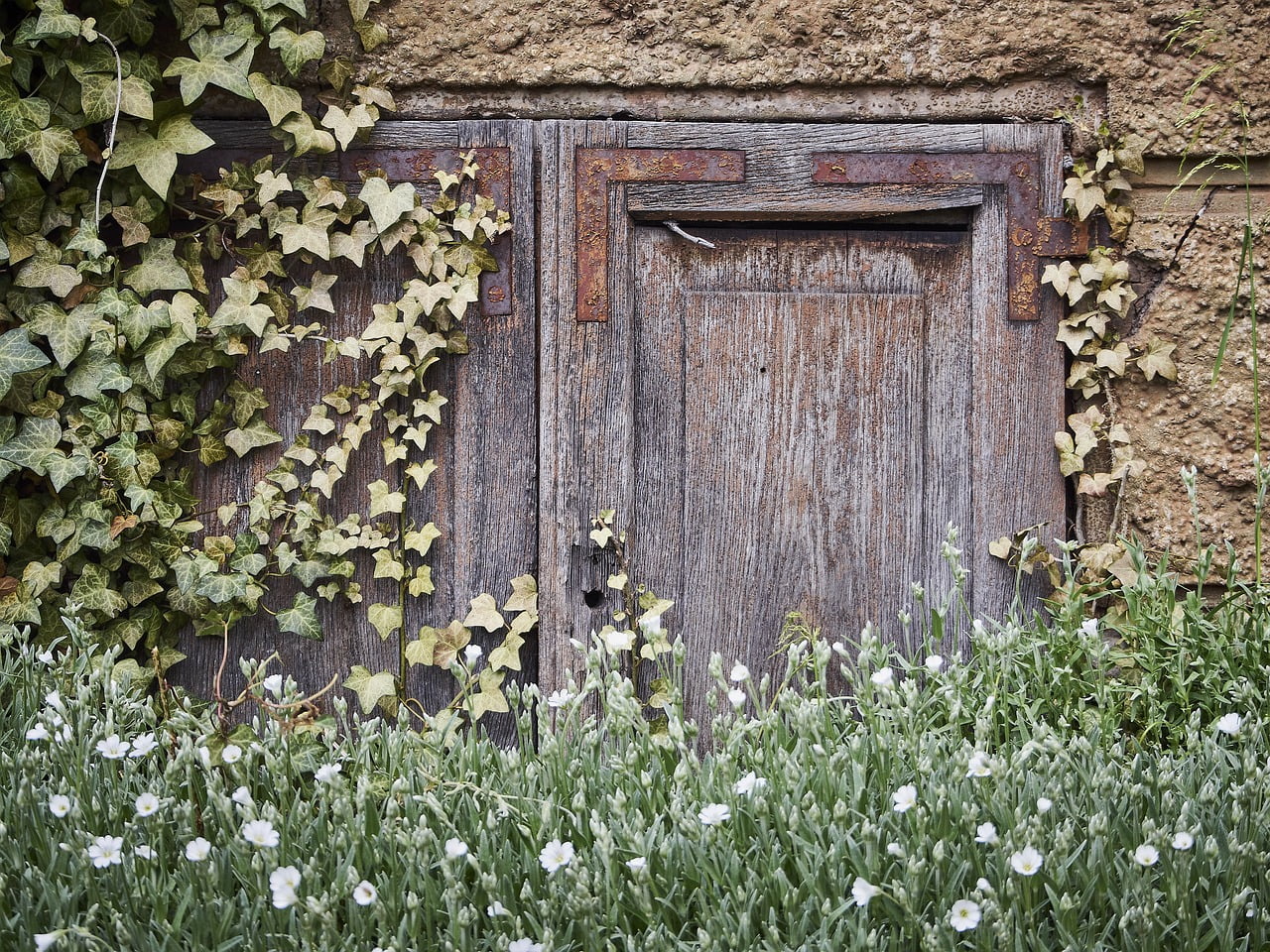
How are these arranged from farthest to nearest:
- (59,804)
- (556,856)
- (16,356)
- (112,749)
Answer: (16,356) < (112,749) < (59,804) < (556,856)

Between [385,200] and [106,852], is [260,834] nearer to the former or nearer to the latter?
[106,852]

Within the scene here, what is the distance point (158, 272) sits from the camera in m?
2.36

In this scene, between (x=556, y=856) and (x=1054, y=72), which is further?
(x=1054, y=72)

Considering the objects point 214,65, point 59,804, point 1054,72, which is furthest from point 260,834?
point 1054,72

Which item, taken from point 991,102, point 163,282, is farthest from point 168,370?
point 991,102

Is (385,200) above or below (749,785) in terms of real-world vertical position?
above

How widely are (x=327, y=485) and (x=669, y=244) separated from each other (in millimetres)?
1037

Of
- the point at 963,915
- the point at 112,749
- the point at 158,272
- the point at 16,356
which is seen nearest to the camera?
the point at 963,915

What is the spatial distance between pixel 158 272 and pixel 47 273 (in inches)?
9.4

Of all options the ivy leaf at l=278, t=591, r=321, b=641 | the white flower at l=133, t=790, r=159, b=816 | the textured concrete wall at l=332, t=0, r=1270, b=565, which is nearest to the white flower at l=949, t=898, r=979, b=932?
the white flower at l=133, t=790, r=159, b=816

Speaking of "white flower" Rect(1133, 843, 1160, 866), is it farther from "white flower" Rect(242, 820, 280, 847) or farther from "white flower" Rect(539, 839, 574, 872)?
"white flower" Rect(242, 820, 280, 847)

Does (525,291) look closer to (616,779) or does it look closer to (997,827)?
Answer: (616,779)

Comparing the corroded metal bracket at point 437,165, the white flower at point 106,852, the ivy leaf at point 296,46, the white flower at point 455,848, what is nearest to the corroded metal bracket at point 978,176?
the corroded metal bracket at point 437,165

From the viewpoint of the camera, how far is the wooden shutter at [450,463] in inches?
97.0
